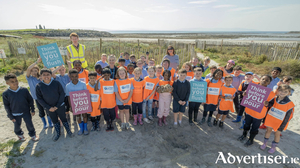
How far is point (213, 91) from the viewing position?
4.48 m

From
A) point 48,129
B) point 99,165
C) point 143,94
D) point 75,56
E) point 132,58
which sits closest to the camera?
point 99,165

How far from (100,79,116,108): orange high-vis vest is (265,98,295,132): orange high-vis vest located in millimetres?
4357

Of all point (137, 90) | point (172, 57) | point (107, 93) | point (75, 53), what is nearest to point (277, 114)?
point (137, 90)

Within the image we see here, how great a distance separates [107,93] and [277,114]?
4598mm

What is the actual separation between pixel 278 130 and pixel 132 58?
5412 mm

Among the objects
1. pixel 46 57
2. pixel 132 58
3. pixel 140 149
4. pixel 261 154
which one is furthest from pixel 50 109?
pixel 261 154

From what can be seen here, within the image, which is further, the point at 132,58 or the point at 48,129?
the point at 132,58

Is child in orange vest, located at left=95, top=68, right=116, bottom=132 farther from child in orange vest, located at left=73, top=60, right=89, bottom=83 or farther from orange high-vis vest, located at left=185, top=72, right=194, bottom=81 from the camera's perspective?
orange high-vis vest, located at left=185, top=72, right=194, bottom=81

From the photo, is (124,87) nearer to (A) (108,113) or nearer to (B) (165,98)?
(A) (108,113)

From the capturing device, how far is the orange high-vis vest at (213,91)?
14.6 ft

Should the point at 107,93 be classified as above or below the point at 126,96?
above

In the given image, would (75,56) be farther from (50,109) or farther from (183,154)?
(183,154)

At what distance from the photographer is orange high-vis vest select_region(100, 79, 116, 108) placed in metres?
4.05

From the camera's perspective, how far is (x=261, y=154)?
3.66 metres
